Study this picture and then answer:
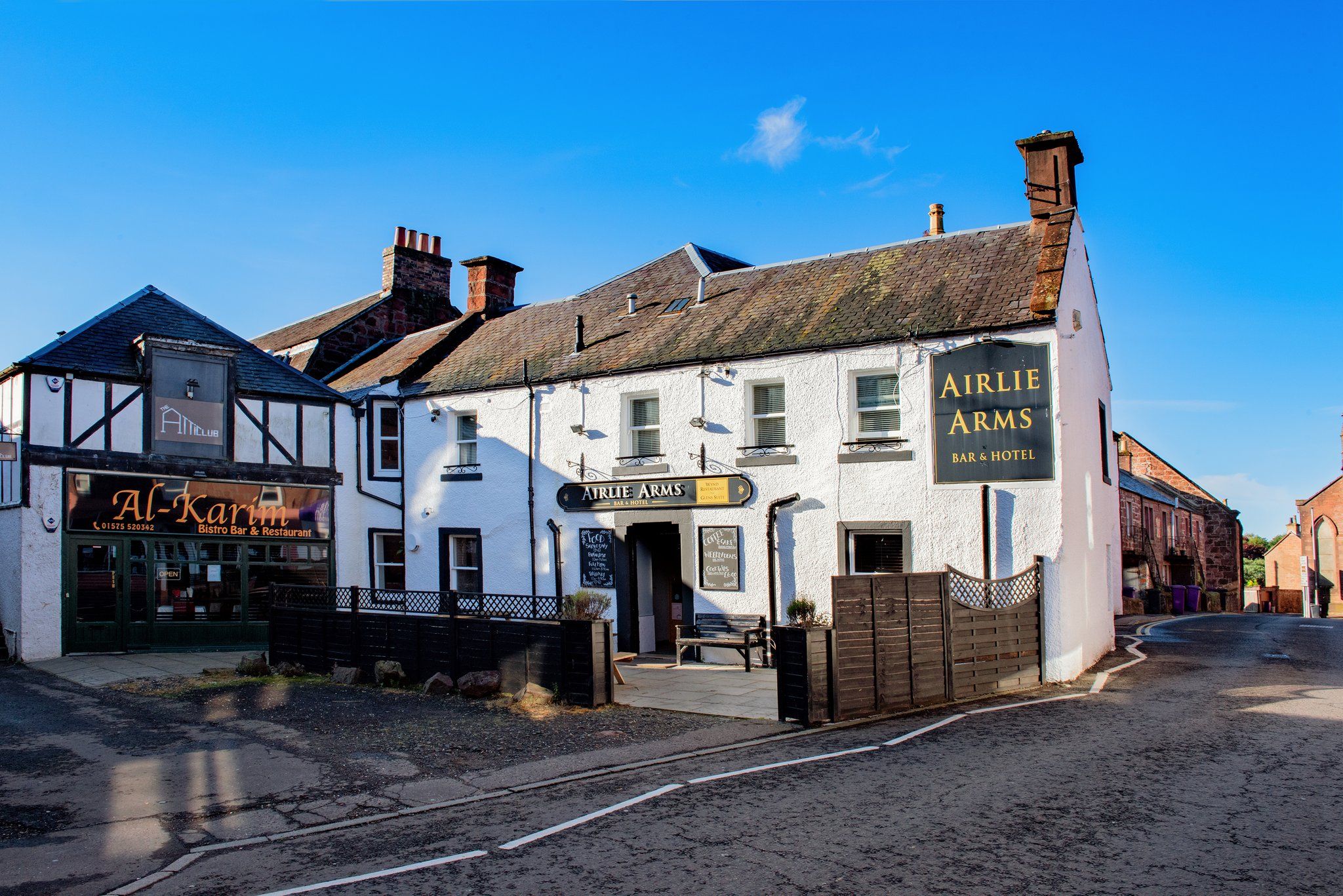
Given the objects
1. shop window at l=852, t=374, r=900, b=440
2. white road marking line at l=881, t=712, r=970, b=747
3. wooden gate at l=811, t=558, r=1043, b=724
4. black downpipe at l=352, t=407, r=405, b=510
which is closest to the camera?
white road marking line at l=881, t=712, r=970, b=747

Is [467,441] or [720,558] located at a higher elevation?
[467,441]

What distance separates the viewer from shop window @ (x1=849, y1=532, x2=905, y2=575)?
16.4 metres

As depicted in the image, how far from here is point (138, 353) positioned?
1989cm

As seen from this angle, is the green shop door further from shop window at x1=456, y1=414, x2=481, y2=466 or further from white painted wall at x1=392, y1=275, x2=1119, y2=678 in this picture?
shop window at x1=456, y1=414, x2=481, y2=466

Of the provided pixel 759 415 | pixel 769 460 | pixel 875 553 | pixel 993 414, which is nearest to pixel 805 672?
pixel 875 553

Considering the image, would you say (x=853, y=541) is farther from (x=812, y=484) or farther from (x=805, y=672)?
(x=805, y=672)

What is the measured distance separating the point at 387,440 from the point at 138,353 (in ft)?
18.3

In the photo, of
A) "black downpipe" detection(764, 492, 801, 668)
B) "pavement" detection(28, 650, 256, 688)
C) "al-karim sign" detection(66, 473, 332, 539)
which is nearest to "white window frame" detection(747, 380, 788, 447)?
"black downpipe" detection(764, 492, 801, 668)

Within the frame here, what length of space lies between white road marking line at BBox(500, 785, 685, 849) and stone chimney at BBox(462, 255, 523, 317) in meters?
19.9

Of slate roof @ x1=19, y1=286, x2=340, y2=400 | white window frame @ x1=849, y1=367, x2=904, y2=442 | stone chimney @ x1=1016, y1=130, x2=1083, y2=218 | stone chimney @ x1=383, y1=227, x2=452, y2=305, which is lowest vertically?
white window frame @ x1=849, y1=367, x2=904, y2=442

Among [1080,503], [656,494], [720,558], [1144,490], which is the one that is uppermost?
[1144,490]

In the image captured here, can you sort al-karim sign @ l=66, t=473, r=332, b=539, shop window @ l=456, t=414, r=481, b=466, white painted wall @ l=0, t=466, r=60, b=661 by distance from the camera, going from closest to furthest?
white painted wall @ l=0, t=466, r=60, b=661
al-karim sign @ l=66, t=473, r=332, b=539
shop window @ l=456, t=414, r=481, b=466

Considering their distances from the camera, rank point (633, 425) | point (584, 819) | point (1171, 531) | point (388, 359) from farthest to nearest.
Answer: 1. point (1171, 531)
2. point (388, 359)
3. point (633, 425)
4. point (584, 819)

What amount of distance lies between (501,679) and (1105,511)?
12.5m
